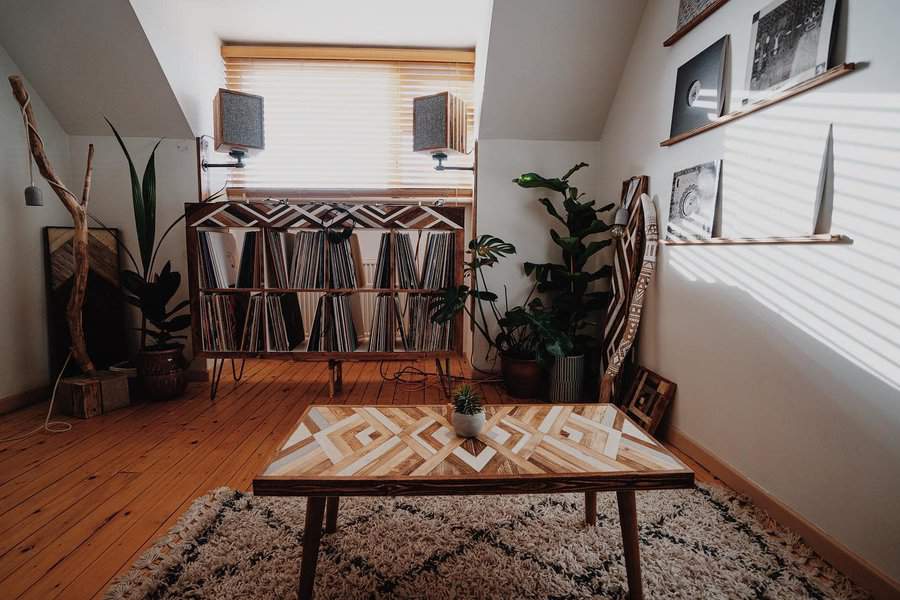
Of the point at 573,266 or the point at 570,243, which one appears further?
the point at 573,266

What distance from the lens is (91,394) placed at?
7.64 feet

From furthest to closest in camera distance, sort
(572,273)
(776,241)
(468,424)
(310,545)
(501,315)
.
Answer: (501,315)
(572,273)
(776,241)
(468,424)
(310,545)

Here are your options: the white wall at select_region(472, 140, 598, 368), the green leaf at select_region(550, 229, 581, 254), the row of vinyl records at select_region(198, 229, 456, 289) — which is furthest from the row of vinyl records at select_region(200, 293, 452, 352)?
the green leaf at select_region(550, 229, 581, 254)

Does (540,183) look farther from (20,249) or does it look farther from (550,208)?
(20,249)

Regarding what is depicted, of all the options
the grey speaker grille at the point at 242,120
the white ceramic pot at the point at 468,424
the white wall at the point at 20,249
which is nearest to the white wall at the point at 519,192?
the grey speaker grille at the point at 242,120

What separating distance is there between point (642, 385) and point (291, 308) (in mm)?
2196

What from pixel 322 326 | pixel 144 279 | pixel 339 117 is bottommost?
pixel 322 326

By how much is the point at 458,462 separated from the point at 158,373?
93.2 inches

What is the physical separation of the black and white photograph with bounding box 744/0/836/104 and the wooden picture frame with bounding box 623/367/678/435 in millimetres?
1303

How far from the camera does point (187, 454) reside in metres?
1.93

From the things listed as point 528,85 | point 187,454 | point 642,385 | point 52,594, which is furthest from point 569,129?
point 52,594

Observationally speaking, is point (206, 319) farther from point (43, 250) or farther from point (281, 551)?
point (281, 551)

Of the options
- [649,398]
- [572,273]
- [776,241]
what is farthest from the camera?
[572,273]

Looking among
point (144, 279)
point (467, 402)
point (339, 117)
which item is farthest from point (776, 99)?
point (144, 279)
